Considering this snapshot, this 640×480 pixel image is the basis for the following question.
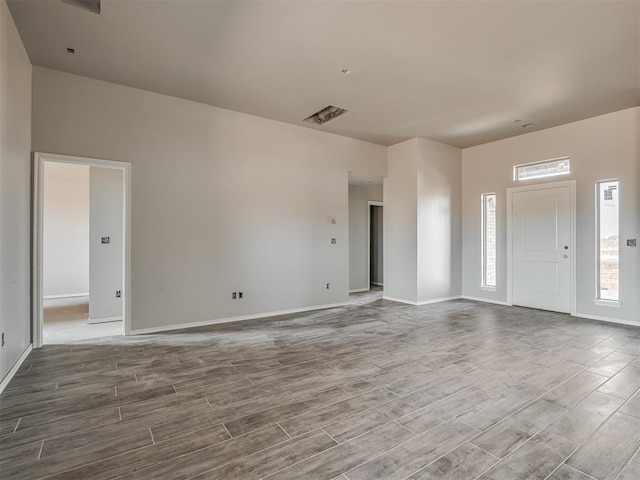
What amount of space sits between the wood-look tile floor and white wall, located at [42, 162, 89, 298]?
202 inches

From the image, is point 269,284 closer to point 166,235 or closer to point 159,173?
point 166,235

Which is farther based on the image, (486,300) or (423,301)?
(486,300)

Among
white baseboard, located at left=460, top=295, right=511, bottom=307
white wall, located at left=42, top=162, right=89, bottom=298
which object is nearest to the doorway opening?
white baseboard, located at left=460, top=295, right=511, bottom=307

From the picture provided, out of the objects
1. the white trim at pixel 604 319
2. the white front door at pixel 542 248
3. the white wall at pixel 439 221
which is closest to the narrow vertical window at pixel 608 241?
the white trim at pixel 604 319

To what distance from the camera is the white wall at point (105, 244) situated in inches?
188

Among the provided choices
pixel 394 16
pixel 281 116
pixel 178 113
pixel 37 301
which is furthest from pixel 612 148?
pixel 37 301

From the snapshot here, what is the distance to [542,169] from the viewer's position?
5770 mm

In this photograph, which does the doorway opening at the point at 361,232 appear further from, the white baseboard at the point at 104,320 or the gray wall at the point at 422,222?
the white baseboard at the point at 104,320

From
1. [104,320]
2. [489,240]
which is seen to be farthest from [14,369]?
[489,240]

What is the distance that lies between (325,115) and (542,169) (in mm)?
3987

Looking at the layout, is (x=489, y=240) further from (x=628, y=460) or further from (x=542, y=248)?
(x=628, y=460)

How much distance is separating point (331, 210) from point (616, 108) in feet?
14.7

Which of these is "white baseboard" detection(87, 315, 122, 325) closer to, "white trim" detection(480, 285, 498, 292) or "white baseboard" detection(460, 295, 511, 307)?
"white baseboard" detection(460, 295, 511, 307)

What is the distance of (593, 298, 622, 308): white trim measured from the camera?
4.84m
